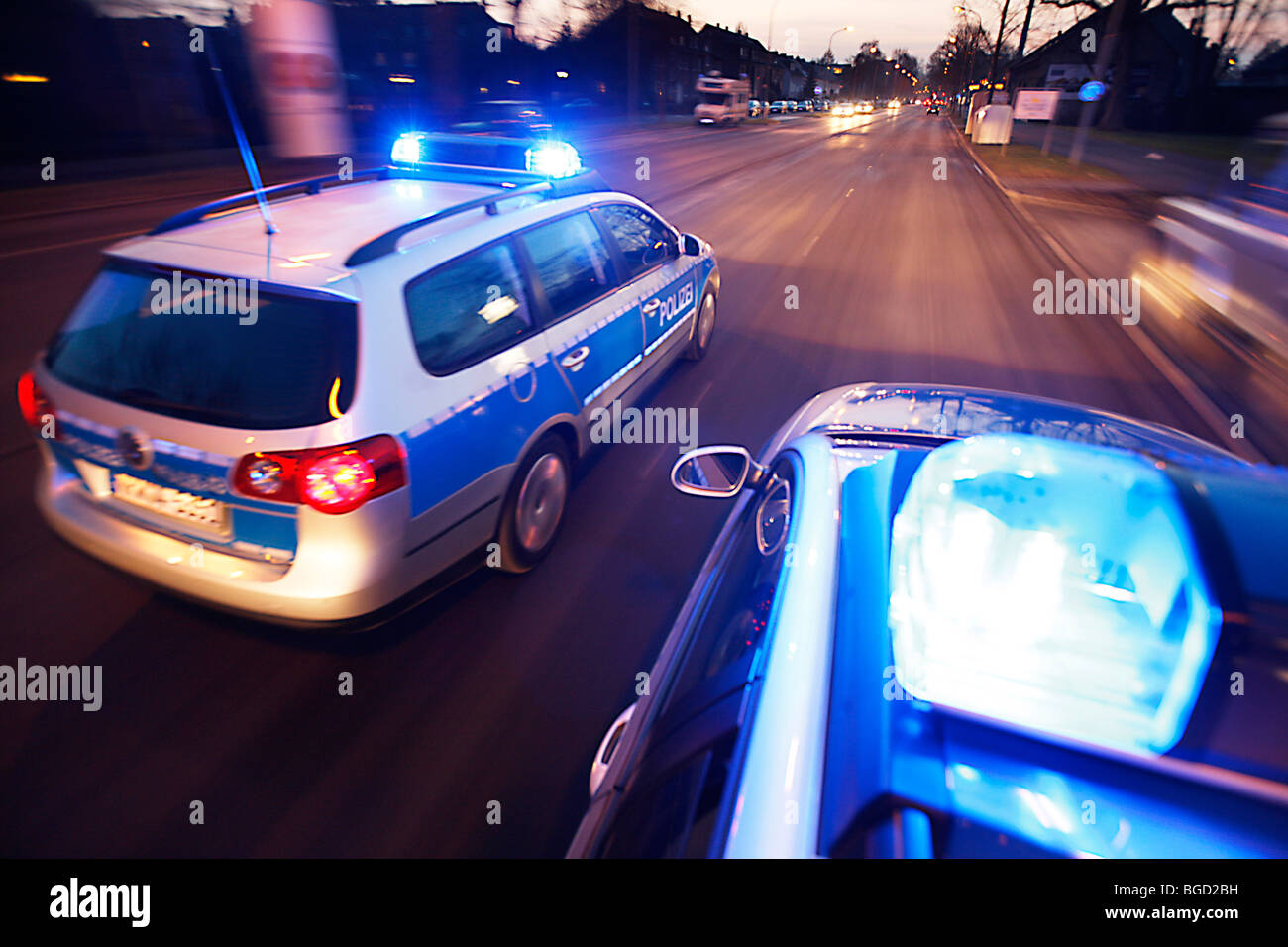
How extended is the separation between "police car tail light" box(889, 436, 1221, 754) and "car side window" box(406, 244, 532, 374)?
188 cm

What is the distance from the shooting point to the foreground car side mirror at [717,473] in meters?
2.46

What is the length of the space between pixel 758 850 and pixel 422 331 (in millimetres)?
2239

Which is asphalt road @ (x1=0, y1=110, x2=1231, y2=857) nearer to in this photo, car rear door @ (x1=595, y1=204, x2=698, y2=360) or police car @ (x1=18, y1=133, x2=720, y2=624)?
police car @ (x1=18, y1=133, x2=720, y2=624)

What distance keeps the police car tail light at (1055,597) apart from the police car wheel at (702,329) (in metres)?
4.48

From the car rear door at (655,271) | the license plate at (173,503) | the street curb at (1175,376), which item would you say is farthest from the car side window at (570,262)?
the street curb at (1175,376)

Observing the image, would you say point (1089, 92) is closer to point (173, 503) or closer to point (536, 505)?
point (536, 505)

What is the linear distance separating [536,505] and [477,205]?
152cm

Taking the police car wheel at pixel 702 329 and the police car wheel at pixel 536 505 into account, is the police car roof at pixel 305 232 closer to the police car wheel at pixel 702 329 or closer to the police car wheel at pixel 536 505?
the police car wheel at pixel 536 505

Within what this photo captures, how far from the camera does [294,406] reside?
2369mm

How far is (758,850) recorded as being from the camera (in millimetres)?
1166

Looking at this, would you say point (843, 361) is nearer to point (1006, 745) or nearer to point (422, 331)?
point (422, 331)

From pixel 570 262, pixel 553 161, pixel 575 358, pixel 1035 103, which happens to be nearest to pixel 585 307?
pixel 570 262
